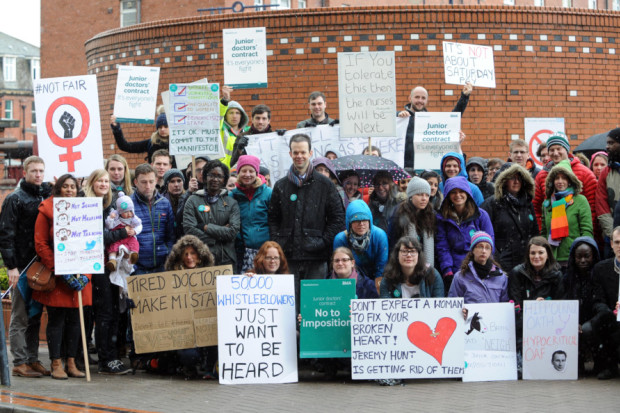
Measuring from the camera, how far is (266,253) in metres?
9.75

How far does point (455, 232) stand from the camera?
10273 millimetres

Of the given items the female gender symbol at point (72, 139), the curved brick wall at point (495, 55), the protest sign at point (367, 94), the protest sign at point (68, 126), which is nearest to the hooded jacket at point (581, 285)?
the protest sign at point (367, 94)

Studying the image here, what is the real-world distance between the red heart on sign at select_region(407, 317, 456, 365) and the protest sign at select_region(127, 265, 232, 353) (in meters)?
2.03

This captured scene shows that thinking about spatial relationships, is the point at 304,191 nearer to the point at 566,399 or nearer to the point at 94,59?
the point at 566,399

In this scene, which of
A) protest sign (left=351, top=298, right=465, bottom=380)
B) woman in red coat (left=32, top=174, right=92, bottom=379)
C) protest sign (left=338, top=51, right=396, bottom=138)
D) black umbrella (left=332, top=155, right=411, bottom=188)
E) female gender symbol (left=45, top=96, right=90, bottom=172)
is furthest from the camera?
protest sign (left=338, top=51, right=396, bottom=138)

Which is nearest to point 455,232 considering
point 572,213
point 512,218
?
point 512,218

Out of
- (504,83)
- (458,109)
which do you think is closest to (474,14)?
(504,83)

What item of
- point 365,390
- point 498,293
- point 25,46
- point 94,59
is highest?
point 25,46

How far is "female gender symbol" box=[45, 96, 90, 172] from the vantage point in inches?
418

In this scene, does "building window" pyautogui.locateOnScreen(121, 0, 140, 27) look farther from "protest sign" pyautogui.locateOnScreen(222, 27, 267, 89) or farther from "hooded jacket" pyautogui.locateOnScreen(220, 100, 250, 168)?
"hooded jacket" pyautogui.locateOnScreen(220, 100, 250, 168)

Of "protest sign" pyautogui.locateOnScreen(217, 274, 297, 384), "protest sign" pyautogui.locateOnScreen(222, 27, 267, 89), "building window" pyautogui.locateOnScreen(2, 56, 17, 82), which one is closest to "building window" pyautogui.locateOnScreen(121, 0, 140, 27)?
"protest sign" pyautogui.locateOnScreen(222, 27, 267, 89)

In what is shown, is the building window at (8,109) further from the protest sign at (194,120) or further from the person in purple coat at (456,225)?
the person in purple coat at (456,225)

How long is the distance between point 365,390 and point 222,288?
5.85 feet

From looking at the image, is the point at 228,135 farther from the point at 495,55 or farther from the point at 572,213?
the point at 495,55
